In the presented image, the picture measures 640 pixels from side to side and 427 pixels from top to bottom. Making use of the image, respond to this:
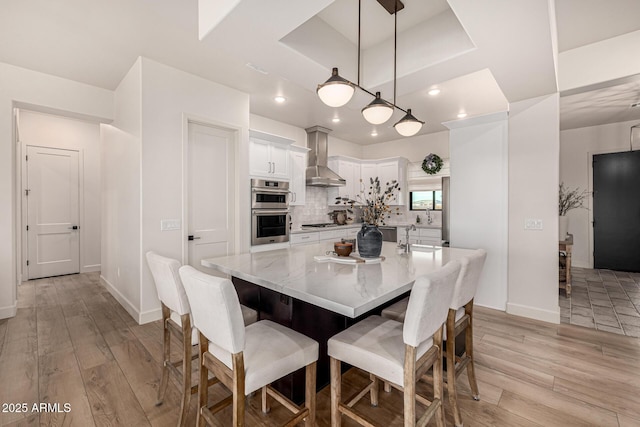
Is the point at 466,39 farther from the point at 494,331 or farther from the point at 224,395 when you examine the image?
the point at 224,395

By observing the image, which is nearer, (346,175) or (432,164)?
A: (432,164)

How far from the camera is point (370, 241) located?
214 centimetres

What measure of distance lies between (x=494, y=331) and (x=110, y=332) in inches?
153

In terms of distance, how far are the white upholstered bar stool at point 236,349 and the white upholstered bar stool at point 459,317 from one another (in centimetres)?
77

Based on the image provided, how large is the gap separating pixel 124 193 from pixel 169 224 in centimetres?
82

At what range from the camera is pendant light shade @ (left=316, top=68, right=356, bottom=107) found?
6.23 feet

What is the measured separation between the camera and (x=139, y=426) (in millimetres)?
1612

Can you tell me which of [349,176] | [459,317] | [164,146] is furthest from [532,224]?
[164,146]

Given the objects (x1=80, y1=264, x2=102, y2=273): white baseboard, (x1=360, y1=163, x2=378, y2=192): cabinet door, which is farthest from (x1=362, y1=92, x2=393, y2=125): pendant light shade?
(x1=80, y1=264, x2=102, y2=273): white baseboard

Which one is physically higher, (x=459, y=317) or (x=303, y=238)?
(x=303, y=238)

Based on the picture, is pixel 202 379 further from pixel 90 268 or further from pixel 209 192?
pixel 90 268

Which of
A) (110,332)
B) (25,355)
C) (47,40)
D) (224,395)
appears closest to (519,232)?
(224,395)

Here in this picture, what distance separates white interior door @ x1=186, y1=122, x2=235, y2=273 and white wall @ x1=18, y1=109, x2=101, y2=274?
9.97ft

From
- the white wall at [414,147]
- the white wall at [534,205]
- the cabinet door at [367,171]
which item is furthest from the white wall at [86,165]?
the white wall at [534,205]
